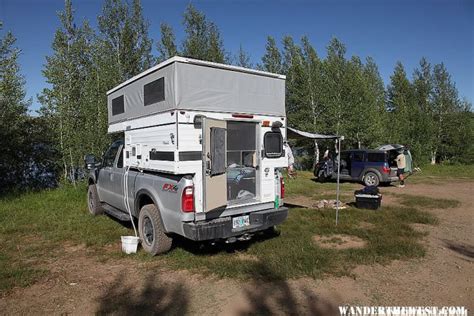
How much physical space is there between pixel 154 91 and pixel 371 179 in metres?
12.2

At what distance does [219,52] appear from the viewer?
23.5 meters

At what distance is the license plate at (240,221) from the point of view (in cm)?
527

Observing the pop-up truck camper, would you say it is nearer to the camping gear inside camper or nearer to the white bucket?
the white bucket

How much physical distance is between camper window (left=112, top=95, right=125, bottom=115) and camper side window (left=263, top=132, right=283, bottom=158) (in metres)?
2.92

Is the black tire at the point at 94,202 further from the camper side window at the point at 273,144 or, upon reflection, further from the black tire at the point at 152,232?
the camper side window at the point at 273,144

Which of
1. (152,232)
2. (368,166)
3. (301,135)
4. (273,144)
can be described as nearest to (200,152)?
(273,144)

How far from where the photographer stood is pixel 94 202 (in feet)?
27.6

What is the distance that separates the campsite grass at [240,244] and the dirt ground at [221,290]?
0.76 feet

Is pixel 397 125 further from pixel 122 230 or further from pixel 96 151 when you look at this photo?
pixel 122 230

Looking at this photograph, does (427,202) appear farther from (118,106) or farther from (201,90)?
(118,106)

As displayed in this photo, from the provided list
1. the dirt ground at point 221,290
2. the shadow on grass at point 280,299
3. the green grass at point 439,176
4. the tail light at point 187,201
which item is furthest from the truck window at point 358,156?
the tail light at point 187,201

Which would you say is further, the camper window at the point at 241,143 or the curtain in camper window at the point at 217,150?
the camper window at the point at 241,143

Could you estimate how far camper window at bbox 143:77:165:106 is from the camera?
5.17 metres

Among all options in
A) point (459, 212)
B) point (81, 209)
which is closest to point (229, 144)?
point (81, 209)
